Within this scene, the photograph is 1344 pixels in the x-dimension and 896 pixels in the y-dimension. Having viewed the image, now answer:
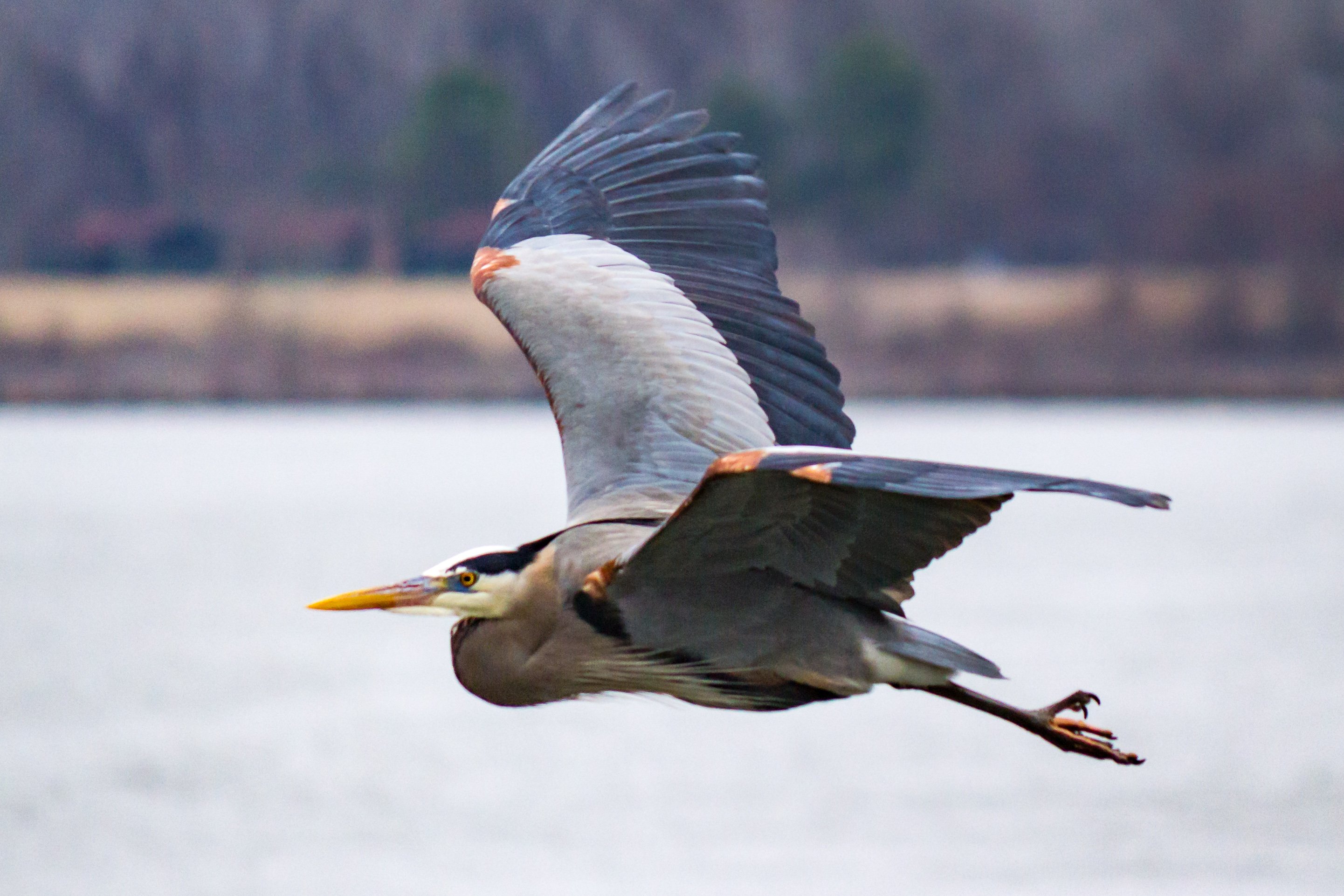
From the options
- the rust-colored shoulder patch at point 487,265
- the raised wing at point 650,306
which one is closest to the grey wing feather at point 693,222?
the raised wing at point 650,306

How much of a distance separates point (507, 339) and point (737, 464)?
3167cm

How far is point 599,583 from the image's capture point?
4.52 meters

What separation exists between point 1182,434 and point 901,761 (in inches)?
975

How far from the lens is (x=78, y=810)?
594 inches

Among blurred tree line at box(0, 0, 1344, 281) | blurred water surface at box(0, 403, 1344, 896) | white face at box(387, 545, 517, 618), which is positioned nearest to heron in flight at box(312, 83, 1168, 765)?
white face at box(387, 545, 517, 618)

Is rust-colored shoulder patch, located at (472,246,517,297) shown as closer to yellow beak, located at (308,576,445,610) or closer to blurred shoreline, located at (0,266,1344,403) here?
yellow beak, located at (308,576,445,610)

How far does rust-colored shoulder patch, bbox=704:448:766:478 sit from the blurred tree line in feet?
121

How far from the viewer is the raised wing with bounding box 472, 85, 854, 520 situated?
534 cm

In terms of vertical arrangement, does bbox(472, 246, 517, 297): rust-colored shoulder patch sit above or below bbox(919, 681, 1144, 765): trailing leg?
above

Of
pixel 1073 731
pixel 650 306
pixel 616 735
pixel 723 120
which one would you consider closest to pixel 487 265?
pixel 650 306

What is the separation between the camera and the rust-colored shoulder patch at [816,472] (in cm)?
393

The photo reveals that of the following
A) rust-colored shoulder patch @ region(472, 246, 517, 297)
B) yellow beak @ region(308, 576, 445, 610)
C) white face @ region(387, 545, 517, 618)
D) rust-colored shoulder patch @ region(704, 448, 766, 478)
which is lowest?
yellow beak @ region(308, 576, 445, 610)

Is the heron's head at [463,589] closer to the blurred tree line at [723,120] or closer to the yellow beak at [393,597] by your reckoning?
the yellow beak at [393,597]

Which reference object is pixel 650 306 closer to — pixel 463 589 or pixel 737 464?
pixel 463 589
